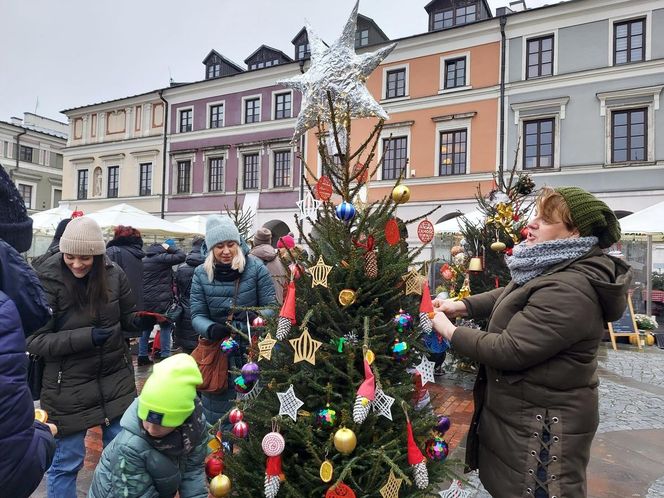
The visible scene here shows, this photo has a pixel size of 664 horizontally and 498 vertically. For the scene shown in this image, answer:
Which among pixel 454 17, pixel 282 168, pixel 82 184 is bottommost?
Result: pixel 82 184

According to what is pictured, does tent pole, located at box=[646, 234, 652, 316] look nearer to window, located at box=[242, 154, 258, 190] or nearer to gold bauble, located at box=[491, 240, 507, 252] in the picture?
gold bauble, located at box=[491, 240, 507, 252]

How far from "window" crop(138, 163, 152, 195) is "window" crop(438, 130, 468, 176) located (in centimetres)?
1672

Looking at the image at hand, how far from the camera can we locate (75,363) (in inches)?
104

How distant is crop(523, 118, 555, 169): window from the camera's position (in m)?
17.3

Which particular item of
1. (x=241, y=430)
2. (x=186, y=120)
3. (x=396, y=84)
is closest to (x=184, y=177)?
(x=186, y=120)

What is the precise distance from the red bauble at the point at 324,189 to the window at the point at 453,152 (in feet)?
57.1

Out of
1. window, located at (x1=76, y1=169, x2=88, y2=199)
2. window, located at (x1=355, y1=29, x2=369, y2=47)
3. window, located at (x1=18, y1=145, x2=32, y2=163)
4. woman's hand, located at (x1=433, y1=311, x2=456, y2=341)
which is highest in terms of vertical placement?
window, located at (x1=355, y1=29, x2=369, y2=47)

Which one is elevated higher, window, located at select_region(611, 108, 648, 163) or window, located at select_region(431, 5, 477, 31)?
window, located at select_region(431, 5, 477, 31)

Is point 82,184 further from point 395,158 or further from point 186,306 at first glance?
point 186,306

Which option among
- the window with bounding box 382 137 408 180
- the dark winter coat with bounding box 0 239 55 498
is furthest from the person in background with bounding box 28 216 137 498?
the window with bounding box 382 137 408 180

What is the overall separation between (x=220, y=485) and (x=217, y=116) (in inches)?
986

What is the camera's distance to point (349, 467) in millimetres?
1847

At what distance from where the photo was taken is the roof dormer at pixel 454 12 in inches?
794

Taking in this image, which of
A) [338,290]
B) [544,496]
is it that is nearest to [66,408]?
[338,290]
